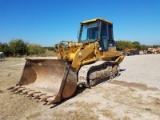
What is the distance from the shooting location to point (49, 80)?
5891 millimetres

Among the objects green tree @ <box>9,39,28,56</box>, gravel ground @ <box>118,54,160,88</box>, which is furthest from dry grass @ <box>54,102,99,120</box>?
green tree @ <box>9,39,28,56</box>

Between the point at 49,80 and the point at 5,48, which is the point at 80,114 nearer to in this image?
the point at 49,80

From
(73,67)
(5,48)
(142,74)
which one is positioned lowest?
(142,74)

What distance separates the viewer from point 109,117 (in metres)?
3.70

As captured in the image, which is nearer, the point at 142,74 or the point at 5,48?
the point at 142,74

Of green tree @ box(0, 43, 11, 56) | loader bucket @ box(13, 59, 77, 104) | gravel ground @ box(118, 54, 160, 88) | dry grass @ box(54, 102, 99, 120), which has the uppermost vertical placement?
green tree @ box(0, 43, 11, 56)

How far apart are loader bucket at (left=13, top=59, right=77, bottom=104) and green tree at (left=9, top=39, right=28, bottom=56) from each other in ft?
102

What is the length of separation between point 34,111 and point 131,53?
3447 cm

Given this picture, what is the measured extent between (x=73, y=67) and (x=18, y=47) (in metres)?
33.1

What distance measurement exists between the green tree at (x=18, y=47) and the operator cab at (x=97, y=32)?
30485 millimetres

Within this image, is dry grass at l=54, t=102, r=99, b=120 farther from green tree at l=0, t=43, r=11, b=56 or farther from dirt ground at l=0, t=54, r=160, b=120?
Answer: green tree at l=0, t=43, r=11, b=56

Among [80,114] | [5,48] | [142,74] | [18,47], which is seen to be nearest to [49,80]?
[80,114]

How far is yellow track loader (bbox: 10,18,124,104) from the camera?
16.4 ft

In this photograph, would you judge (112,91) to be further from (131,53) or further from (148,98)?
(131,53)
